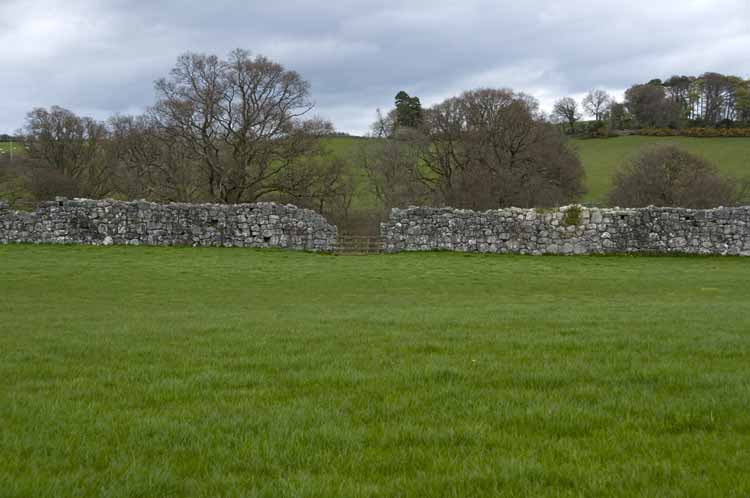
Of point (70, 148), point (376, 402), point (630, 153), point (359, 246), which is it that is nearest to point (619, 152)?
point (630, 153)

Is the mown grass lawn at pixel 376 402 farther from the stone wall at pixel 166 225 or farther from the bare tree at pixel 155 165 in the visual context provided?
→ the bare tree at pixel 155 165

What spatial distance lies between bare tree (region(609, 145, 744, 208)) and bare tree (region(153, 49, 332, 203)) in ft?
71.4

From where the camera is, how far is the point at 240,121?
1527 inches

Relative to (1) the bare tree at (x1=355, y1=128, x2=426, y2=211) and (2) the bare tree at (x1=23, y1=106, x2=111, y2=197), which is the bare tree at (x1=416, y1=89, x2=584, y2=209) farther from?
(2) the bare tree at (x1=23, y1=106, x2=111, y2=197)

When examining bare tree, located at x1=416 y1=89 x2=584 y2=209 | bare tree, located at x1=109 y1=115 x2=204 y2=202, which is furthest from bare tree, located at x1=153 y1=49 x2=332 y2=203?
bare tree, located at x1=416 y1=89 x2=584 y2=209

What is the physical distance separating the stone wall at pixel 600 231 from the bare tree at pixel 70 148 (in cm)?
2896

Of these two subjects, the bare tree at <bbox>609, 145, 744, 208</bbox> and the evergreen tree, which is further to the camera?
the evergreen tree

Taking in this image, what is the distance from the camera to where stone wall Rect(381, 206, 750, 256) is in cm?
2830

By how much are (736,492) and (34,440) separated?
4201 mm

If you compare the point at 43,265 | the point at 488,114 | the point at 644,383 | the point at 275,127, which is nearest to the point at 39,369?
the point at 644,383

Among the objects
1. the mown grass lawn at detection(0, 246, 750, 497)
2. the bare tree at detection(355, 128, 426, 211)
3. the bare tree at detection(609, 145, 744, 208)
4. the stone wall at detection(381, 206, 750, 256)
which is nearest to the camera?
the mown grass lawn at detection(0, 246, 750, 497)

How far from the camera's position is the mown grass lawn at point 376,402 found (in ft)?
11.8

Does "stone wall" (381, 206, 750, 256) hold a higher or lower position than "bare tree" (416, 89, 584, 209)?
lower

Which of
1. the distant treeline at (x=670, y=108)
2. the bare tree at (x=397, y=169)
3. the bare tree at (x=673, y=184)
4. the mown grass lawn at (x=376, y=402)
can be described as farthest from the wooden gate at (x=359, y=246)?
the distant treeline at (x=670, y=108)
